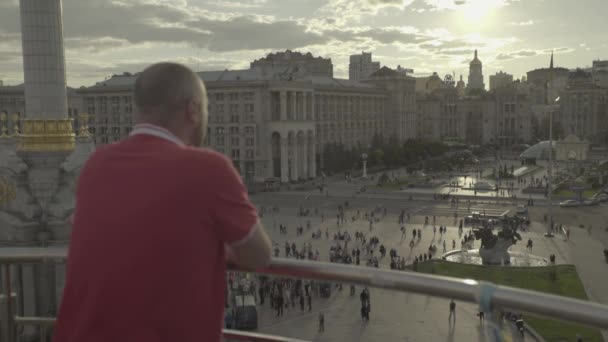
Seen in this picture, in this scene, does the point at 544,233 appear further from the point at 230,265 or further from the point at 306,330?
the point at 230,265

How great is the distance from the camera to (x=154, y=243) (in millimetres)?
2098

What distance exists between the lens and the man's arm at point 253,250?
224 centimetres

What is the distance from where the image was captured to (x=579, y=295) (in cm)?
2247

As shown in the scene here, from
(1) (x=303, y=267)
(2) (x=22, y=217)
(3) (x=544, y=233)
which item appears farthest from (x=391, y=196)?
(1) (x=303, y=267)

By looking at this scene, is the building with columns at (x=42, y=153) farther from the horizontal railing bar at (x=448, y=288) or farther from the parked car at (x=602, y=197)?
the parked car at (x=602, y=197)

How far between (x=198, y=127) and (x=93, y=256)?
655 mm

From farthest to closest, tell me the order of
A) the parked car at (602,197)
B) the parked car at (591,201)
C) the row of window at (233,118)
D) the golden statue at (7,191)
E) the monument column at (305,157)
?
the monument column at (305,157) → the row of window at (233,118) → the parked car at (602,197) → the parked car at (591,201) → the golden statue at (7,191)

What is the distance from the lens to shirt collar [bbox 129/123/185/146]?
231cm

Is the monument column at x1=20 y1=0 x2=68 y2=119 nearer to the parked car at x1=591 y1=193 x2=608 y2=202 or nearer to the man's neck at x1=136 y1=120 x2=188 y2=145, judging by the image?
the man's neck at x1=136 y1=120 x2=188 y2=145

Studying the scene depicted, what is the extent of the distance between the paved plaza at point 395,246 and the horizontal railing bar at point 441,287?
336mm

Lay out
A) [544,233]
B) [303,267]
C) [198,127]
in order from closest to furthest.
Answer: [198,127]
[303,267]
[544,233]

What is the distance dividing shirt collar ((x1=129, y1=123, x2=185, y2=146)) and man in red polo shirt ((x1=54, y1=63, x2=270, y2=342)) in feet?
0.15

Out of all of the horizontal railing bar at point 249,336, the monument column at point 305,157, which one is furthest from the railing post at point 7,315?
the monument column at point 305,157

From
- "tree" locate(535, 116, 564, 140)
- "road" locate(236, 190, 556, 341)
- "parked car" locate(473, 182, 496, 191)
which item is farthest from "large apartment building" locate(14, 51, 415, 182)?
"tree" locate(535, 116, 564, 140)
